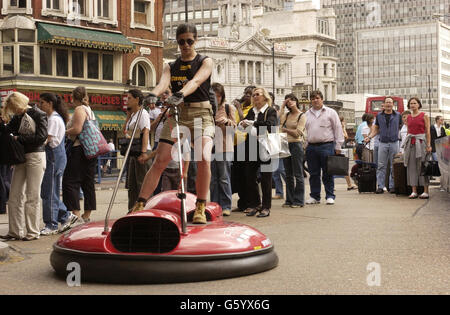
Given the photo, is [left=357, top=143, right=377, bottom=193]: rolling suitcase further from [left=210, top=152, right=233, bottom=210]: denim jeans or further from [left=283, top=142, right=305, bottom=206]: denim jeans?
[left=210, top=152, right=233, bottom=210]: denim jeans

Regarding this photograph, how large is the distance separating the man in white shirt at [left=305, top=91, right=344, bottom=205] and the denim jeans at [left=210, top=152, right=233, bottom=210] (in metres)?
2.38

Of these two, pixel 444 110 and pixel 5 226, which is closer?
pixel 5 226

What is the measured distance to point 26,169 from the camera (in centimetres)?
886

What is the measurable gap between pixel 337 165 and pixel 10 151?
6.09 metres

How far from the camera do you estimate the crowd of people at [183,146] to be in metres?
7.79

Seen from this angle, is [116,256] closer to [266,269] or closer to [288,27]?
[266,269]

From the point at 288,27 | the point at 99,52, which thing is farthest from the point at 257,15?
the point at 99,52

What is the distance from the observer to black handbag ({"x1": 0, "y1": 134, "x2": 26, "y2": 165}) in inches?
335

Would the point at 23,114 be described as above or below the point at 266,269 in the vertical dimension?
above

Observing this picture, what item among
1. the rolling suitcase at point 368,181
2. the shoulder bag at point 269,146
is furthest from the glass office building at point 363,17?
the shoulder bag at point 269,146

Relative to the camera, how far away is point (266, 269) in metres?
6.30

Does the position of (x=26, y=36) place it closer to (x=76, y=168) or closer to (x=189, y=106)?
(x=76, y=168)

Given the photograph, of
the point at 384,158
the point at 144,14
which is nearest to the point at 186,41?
the point at 384,158

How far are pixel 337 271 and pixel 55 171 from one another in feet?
15.0
